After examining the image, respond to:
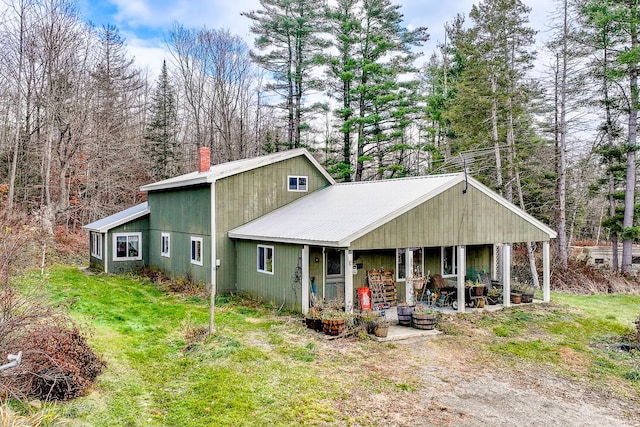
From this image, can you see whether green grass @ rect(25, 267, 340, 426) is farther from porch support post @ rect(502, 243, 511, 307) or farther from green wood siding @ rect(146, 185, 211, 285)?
porch support post @ rect(502, 243, 511, 307)

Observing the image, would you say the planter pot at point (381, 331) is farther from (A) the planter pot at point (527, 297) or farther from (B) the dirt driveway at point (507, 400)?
(A) the planter pot at point (527, 297)

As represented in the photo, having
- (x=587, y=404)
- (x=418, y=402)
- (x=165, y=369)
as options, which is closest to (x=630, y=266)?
(x=587, y=404)

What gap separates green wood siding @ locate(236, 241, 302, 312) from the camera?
12.0 m

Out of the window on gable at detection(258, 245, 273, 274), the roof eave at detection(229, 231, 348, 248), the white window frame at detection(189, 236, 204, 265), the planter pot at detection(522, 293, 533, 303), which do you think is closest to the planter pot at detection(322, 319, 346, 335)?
the roof eave at detection(229, 231, 348, 248)

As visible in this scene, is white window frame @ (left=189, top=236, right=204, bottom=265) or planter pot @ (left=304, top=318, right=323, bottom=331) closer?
planter pot @ (left=304, top=318, right=323, bottom=331)

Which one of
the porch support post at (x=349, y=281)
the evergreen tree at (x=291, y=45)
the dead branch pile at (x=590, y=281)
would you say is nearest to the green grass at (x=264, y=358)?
the porch support post at (x=349, y=281)

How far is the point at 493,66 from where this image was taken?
62.5 feet

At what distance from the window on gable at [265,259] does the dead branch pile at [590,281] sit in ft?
40.0

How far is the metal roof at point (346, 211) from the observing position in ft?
36.5

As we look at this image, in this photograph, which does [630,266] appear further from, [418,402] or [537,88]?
[418,402]

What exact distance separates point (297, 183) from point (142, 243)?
793cm

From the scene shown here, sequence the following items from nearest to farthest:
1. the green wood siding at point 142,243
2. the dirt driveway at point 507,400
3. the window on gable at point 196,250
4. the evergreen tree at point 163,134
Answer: the dirt driveway at point 507,400, the window on gable at point 196,250, the green wood siding at point 142,243, the evergreen tree at point 163,134

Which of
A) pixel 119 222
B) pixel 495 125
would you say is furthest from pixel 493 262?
pixel 119 222

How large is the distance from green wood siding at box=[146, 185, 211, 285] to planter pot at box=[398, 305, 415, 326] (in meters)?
6.53
